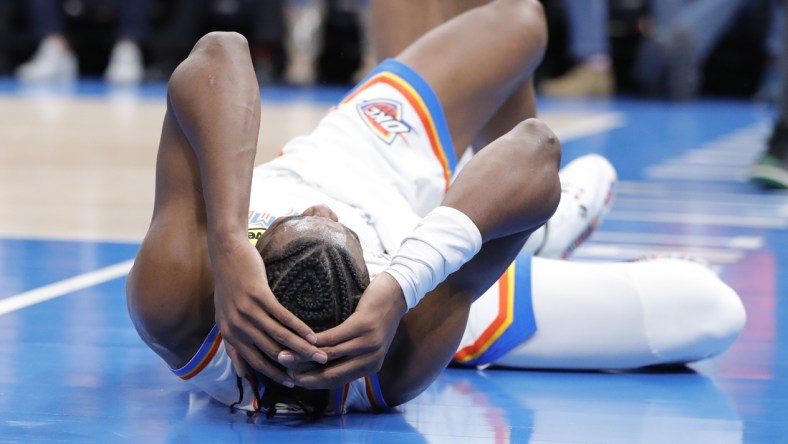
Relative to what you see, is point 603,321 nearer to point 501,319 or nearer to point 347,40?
point 501,319

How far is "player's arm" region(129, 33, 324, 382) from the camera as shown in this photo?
61.7 inches

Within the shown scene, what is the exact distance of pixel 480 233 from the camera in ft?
5.52

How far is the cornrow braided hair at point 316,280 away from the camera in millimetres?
1582

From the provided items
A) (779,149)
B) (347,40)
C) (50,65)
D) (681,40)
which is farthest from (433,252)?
(50,65)

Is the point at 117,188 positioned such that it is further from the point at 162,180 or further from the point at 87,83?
the point at 87,83

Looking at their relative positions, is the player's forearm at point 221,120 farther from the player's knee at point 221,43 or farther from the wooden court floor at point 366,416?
the wooden court floor at point 366,416

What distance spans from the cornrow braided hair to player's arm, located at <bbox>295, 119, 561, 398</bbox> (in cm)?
8

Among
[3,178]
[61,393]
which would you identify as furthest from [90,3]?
[61,393]

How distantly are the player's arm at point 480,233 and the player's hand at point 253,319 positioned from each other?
13 cm

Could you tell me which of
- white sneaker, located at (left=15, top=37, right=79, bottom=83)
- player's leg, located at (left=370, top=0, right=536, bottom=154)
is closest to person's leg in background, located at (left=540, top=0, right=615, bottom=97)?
white sneaker, located at (left=15, top=37, right=79, bottom=83)

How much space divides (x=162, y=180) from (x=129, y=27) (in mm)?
8221

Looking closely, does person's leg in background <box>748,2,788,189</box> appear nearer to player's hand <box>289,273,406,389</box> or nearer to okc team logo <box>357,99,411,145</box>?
okc team logo <box>357,99,411,145</box>

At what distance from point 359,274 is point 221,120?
295 mm

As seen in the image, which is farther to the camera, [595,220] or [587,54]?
[587,54]
